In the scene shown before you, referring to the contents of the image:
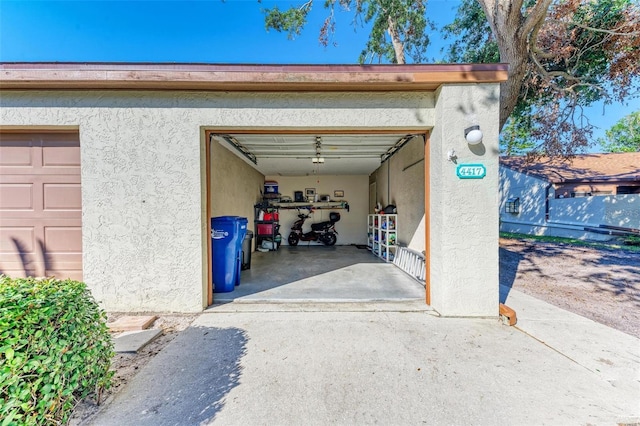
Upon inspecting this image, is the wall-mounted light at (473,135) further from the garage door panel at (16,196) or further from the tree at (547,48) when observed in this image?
the garage door panel at (16,196)

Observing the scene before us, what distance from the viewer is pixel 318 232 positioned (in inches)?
349

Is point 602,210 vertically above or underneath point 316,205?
underneath

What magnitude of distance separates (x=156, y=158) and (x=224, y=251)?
150cm

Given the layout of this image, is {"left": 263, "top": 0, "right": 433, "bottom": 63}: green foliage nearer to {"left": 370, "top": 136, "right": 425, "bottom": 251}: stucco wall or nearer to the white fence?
{"left": 370, "top": 136, "right": 425, "bottom": 251}: stucco wall

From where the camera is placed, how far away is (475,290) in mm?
2895

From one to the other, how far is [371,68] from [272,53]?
5.45 meters

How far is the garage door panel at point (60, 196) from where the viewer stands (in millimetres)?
3109

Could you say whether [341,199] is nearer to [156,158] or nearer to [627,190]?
[156,158]

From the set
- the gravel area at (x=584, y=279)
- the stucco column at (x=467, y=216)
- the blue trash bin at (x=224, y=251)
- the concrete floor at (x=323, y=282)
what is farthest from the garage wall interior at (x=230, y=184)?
the gravel area at (x=584, y=279)

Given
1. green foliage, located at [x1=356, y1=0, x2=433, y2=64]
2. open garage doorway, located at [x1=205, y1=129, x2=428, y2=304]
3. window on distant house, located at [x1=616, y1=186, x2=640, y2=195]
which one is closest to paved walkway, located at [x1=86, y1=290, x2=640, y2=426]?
open garage doorway, located at [x1=205, y1=129, x2=428, y2=304]

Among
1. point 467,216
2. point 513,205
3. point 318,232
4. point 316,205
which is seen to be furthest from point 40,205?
point 513,205

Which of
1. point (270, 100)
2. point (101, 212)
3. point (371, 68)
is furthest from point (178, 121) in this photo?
point (371, 68)

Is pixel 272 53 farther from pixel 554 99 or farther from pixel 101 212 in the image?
pixel 554 99

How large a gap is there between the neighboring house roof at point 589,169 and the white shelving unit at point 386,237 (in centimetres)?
873
